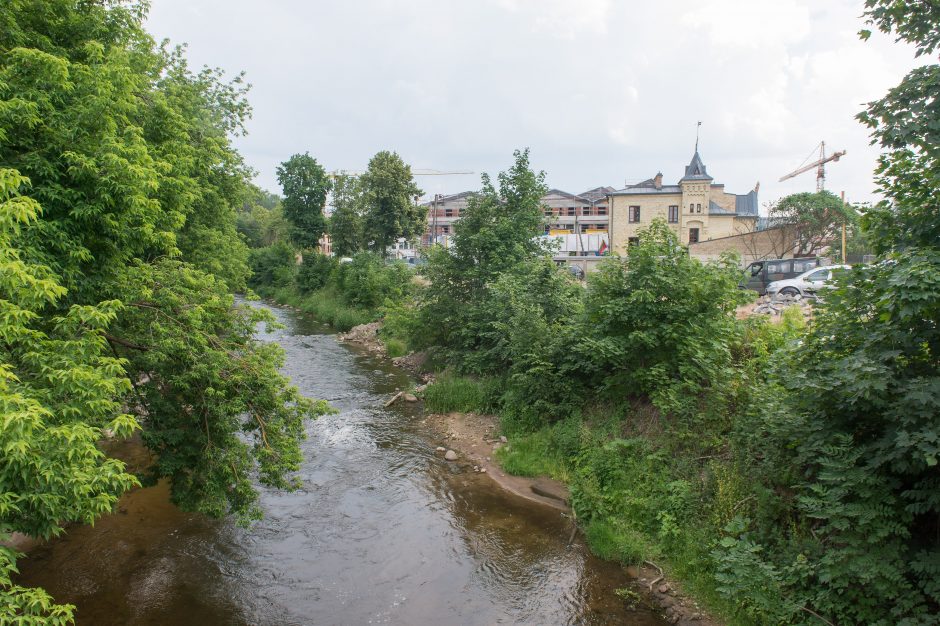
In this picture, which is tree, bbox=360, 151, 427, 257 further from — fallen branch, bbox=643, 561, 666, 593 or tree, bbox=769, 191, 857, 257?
fallen branch, bbox=643, 561, 666, 593

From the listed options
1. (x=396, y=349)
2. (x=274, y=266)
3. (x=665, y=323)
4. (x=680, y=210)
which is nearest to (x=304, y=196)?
(x=274, y=266)

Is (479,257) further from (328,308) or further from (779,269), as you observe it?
(328,308)

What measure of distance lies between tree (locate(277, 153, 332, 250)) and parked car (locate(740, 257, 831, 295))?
3381 cm

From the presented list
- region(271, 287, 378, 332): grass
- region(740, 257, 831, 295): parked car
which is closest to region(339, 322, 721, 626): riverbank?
region(271, 287, 378, 332): grass

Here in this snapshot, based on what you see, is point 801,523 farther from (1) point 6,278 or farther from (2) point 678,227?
(2) point 678,227

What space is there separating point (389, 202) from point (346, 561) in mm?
31994

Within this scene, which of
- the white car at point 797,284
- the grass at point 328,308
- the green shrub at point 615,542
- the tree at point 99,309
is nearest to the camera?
the tree at point 99,309

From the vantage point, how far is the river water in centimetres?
857

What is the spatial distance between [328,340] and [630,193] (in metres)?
33.7

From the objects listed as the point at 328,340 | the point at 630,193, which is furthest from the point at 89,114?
the point at 630,193

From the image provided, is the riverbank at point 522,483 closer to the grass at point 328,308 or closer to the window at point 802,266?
the grass at point 328,308

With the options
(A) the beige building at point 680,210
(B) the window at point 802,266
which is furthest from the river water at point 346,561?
(A) the beige building at point 680,210

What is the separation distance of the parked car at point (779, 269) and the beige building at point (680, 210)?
22.4 meters

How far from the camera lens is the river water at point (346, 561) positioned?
857 centimetres
